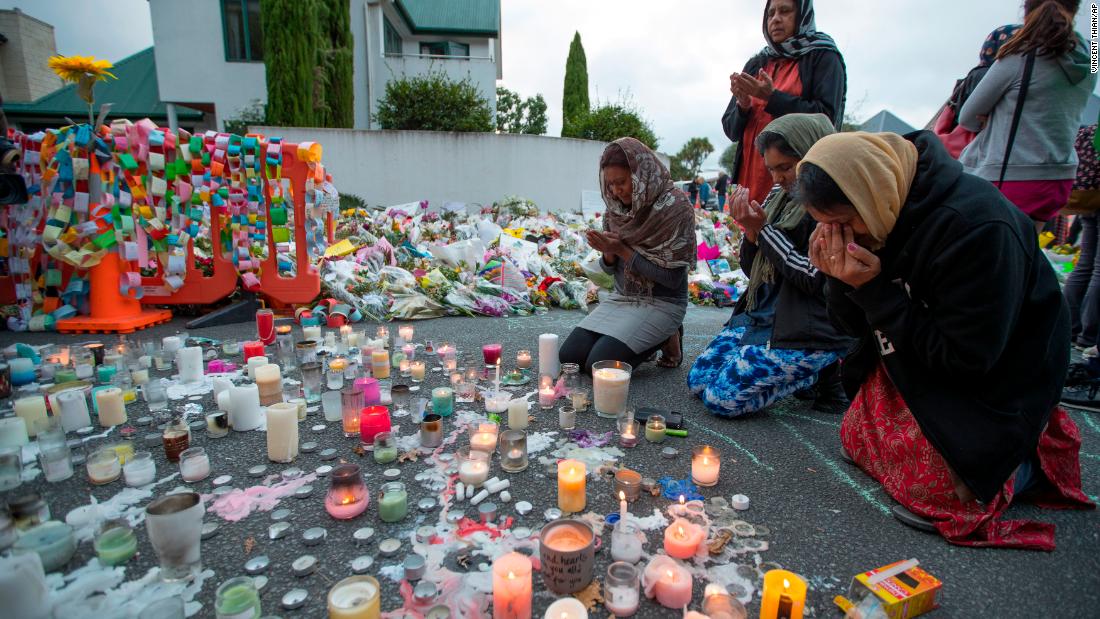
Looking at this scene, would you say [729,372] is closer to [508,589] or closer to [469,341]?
[508,589]

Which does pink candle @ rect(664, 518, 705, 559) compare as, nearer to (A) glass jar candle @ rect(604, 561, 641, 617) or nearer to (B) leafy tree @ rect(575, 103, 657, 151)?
(A) glass jar candle @ rect(604, 561, 641, 617)

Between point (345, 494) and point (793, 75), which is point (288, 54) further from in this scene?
point (345, 494)

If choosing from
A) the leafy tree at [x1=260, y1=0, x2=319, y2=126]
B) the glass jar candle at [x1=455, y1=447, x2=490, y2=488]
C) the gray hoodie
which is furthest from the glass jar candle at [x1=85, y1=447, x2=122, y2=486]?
the leafy tree at [x1=260, y1=0, x2=319, y2=126]

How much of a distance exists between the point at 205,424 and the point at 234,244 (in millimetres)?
2892

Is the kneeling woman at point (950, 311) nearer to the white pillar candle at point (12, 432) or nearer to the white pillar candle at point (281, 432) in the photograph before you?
Result: the white pillar candle at point (281, 432)

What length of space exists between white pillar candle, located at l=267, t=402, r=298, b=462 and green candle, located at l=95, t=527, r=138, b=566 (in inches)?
25.1

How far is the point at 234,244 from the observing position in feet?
16.5

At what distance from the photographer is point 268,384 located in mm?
2941

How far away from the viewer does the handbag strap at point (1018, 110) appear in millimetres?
2836

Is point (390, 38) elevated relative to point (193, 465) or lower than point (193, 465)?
elevated

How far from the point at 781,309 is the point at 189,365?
12.0 feet

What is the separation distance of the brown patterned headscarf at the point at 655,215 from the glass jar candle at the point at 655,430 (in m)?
1.24

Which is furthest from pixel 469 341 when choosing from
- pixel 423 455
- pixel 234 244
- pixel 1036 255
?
pixel 1036 255

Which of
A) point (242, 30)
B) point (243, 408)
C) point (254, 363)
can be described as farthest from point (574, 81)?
point (243, 408)
